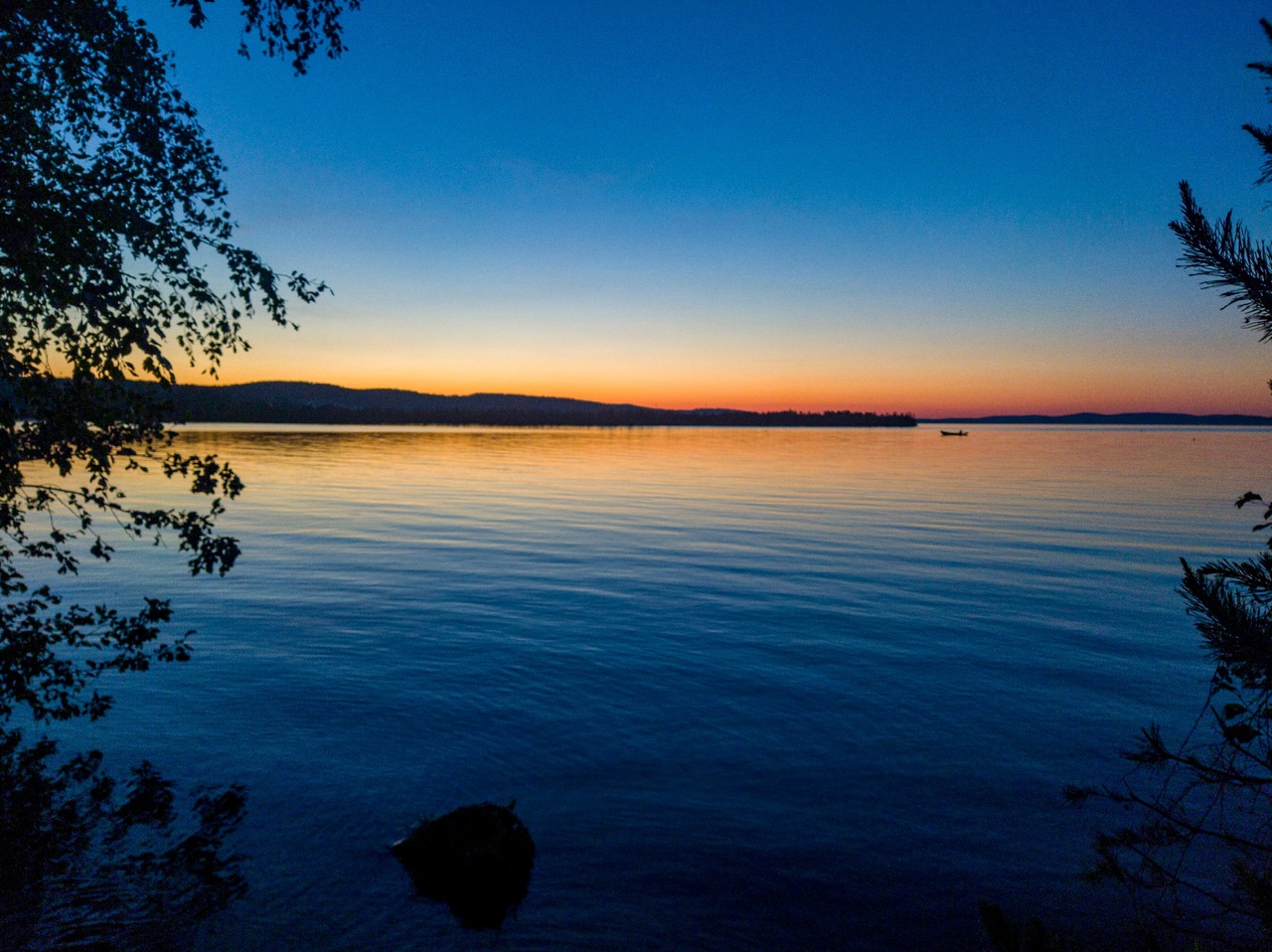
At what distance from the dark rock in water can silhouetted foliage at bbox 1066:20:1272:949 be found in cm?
577

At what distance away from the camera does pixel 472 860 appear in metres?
8.61

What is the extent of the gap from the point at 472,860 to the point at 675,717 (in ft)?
18.3

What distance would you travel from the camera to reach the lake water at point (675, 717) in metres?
8.46

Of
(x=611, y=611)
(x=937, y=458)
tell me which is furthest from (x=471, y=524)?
(x=937, y=458)

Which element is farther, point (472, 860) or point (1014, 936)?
point (472, 860)

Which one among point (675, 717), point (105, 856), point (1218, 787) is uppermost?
point (1218, 787)

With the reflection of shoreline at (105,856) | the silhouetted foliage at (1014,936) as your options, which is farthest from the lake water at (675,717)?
the silhouetted foliage at (1014,936)

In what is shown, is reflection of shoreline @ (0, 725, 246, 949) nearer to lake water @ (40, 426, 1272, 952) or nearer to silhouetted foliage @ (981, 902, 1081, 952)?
lake water @ (40, 426, 1272, 952)

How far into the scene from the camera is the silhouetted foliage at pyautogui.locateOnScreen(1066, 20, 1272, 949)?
4273 millimetres

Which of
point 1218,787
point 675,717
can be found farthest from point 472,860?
point 1218,787

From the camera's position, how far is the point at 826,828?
9961 millimetres

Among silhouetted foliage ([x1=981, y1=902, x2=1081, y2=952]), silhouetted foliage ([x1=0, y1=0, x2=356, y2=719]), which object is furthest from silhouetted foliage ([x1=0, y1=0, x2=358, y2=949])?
silhouetted foliage ([x1=981, y1=902, x2=1081, y2=952])

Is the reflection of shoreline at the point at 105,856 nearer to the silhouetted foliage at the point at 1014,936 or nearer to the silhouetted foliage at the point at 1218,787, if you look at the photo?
the silhouetted foliage at the point at 1014,936

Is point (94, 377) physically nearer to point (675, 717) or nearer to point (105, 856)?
point (105, 856)
